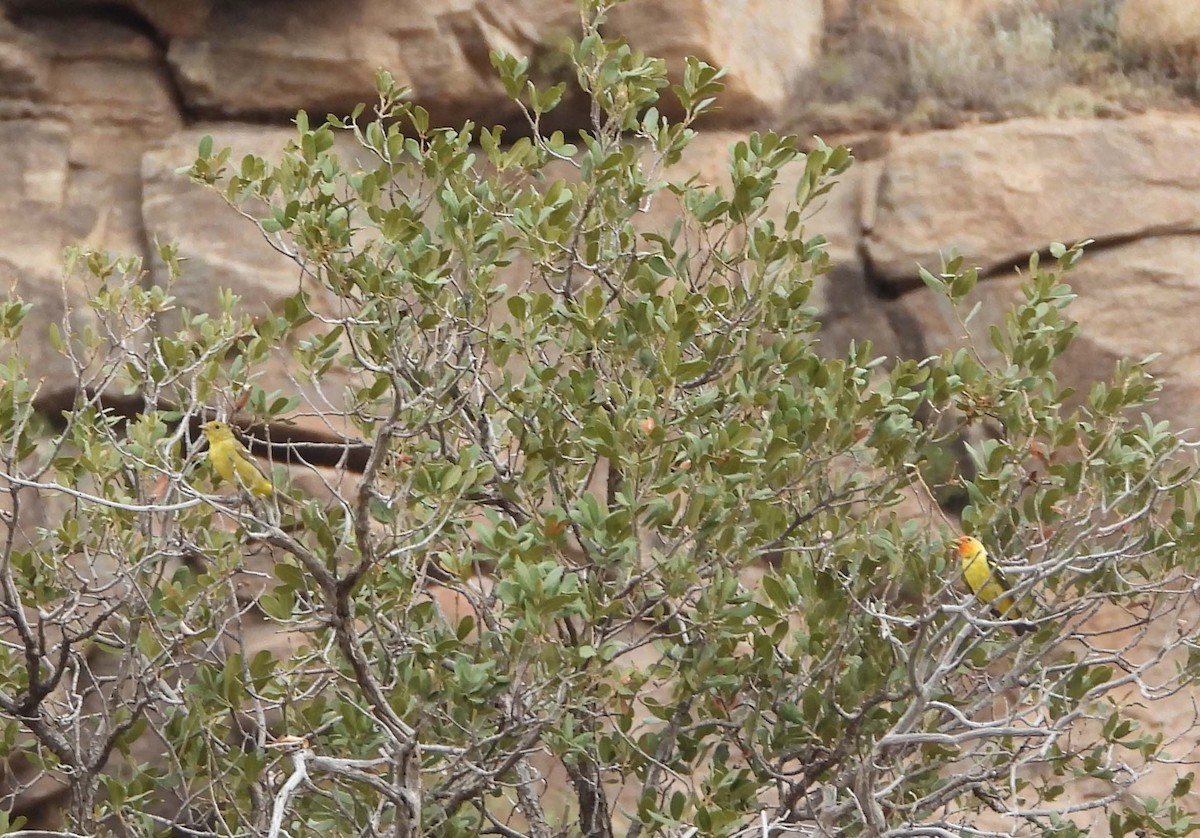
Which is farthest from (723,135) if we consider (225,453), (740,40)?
(225,453)

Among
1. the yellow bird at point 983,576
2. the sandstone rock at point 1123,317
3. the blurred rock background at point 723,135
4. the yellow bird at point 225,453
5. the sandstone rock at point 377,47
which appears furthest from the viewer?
the sandstone rock at point 377,47

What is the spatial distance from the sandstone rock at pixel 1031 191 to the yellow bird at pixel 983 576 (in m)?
2.30

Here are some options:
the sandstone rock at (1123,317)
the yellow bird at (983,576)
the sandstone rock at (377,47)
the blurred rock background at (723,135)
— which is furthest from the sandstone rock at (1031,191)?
the yellow bird at (983,576)

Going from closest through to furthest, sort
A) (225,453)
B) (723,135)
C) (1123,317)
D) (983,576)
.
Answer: (225,453)
(983,576)
(1123,317)
(723,135)

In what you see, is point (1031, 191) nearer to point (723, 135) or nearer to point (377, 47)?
point (723, 135)

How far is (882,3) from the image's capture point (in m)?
8.02

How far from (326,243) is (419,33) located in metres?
3.63

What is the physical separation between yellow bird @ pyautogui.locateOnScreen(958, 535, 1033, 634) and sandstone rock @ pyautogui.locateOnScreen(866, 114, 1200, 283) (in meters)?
2.30

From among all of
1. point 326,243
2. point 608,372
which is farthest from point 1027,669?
point 326,243

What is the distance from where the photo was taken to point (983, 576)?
4.39 meters

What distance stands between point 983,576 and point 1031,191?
9.10 feet

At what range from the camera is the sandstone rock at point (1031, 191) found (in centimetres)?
641

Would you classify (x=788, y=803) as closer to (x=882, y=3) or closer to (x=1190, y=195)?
(x=1190, y=195)

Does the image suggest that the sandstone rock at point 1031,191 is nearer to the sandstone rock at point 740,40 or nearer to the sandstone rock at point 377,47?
the sandstone rock at point 740,40
